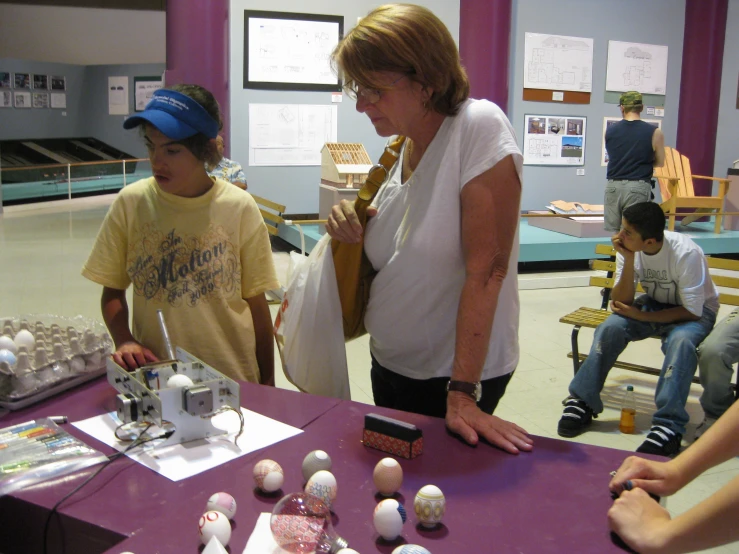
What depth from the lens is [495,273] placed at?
5.00 ft

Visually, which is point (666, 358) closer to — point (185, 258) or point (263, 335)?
point (263, 335)

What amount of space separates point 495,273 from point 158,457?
2.52 feet

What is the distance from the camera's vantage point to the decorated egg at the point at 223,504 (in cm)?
117

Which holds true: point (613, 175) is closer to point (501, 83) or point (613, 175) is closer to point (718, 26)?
point (501, 83)

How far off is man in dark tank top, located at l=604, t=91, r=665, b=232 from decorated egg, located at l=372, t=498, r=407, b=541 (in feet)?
19.5

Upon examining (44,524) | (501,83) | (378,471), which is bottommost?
(44,524)

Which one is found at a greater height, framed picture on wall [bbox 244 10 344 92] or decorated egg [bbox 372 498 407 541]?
framed picture on wall [bbox 244 10 344 92]

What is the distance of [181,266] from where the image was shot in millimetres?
1965

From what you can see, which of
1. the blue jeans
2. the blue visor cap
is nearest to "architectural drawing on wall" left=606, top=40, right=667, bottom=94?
the blue jeans

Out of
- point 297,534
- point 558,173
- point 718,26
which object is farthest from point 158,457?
point 718,26

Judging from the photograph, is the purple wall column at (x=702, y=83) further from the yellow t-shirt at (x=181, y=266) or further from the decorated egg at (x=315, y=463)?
the decorated egg at (x=315, y=463)

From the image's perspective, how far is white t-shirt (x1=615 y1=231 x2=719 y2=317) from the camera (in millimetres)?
3449

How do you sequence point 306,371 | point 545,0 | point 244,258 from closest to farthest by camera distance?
point 306,371, point 244,258, point 545,0

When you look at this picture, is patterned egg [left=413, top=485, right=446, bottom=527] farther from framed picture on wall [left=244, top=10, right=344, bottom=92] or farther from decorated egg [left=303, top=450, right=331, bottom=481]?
framed picture on wall [left=244, top=10, right=344, bottom=92]
